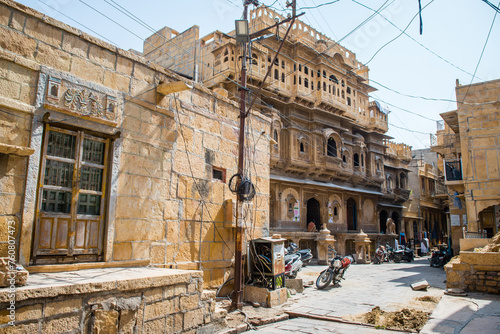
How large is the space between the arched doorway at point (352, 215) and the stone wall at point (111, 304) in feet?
71.0

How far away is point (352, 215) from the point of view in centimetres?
2586

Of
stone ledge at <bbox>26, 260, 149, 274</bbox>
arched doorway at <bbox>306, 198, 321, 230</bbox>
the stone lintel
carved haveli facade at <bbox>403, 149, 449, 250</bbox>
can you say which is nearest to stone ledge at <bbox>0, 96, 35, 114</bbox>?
the stone lintel

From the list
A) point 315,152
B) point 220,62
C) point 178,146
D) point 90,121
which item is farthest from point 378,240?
point 90,121

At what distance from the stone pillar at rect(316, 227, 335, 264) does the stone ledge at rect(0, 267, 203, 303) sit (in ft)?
41.3

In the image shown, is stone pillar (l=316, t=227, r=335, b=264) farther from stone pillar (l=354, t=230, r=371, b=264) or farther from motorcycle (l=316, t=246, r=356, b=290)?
motorcycle (l=316, t=246, r=356, b=290)

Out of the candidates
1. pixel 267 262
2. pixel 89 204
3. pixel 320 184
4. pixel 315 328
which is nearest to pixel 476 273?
pixel 315 328

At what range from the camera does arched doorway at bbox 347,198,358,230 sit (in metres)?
25.6

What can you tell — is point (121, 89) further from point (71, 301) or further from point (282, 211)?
point (282, 211)

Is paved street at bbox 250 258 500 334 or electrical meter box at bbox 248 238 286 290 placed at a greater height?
electrical meter box at bbox 248 238 286 290

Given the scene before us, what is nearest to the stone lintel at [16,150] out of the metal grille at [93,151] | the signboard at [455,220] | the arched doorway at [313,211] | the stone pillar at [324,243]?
the metal grille at [93,151]

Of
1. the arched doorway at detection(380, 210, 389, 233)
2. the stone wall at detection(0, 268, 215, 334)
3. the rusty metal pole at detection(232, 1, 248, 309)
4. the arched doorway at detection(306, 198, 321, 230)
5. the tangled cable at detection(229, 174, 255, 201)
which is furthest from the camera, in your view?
the arched doorway at detection(380, 210, 389, 233)

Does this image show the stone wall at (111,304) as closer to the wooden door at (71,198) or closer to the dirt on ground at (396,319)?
the wooden door at (71,198)

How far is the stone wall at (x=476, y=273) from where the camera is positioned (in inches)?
312

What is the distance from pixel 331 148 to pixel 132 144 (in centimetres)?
1927
